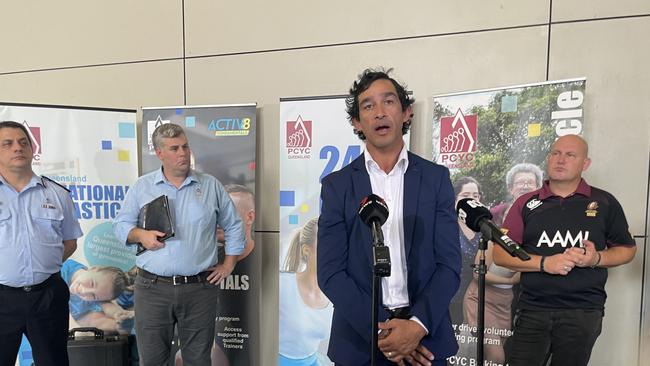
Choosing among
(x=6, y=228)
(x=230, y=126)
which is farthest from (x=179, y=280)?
(x=230, y=126)

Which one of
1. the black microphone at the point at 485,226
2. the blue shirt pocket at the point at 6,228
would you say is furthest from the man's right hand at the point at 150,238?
the black microphone at the point at 485,226

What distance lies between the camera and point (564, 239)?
2.20 m

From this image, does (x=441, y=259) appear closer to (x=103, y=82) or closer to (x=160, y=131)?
(x=160, y=131)

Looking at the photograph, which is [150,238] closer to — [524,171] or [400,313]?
[400,313]

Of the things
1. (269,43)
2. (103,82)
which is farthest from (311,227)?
(103,82)

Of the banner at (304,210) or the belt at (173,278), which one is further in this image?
the banner at (304,210)

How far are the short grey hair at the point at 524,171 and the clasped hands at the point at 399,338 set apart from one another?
4.83ft

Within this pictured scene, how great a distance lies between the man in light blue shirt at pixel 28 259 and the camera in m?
2.54

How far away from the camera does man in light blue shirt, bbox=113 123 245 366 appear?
264 cm

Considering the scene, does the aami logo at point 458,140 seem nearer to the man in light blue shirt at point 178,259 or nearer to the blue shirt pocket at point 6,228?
the man in light blue shirt at point 178,259

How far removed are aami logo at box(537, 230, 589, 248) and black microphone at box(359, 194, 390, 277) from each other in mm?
1327

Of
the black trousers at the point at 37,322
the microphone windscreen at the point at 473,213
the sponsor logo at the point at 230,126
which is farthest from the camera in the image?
the sponsor logo at the point at 230,126

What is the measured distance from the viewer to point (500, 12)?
9.53ft

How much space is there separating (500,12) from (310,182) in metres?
1.75
